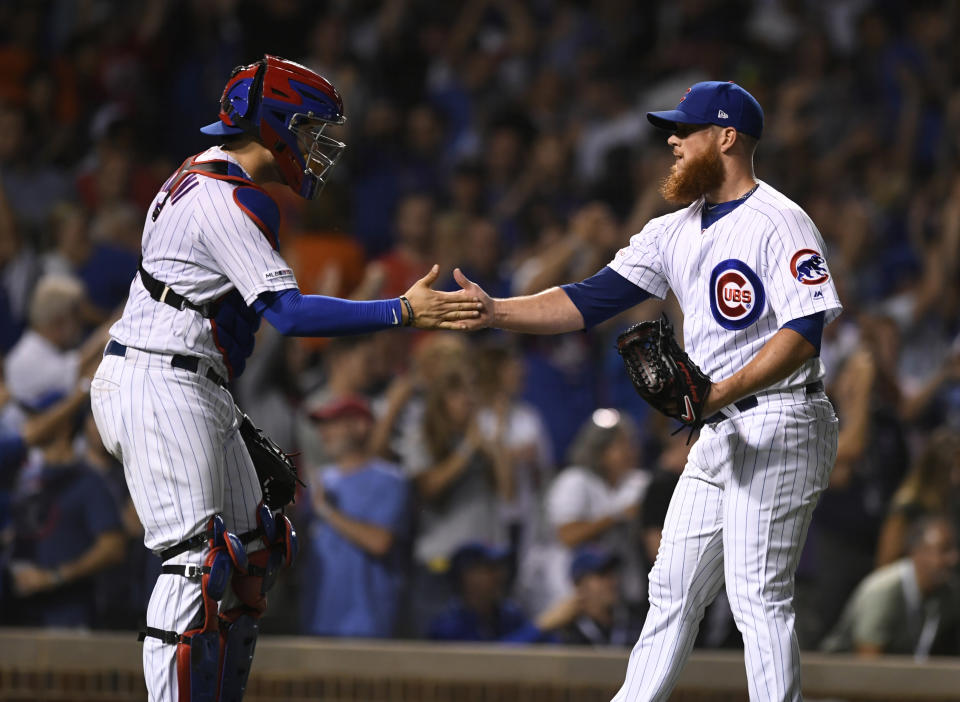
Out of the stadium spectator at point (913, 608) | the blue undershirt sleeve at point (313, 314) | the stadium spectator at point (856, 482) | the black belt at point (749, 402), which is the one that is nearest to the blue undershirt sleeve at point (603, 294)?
the black belt at point (749, 402)

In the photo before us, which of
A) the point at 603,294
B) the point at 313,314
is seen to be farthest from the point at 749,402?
the point at 313,314

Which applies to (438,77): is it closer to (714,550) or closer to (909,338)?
(909,338)

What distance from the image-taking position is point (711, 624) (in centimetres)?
566

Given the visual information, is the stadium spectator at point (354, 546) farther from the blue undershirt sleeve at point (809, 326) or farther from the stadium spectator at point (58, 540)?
the blue undershirt sleeve at point (809, 326)

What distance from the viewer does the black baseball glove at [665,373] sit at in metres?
3.47

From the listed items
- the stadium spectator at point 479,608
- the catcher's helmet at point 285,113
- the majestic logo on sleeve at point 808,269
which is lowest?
the stadium spectator at point 479,608

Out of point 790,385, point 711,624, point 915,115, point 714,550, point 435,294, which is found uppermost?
point 915,115

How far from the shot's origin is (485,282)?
23.7 ft

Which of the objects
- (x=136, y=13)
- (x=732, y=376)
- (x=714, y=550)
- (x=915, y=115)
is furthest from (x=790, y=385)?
(x=136, y=13)

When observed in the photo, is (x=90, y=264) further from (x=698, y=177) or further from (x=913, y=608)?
(x=913, y=608)

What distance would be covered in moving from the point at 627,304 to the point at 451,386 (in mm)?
2084

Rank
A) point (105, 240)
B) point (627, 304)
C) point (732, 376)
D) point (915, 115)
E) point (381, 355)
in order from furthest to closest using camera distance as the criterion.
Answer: point (915, 115), point (105, 240), point (381, 355), point (627, 304), point (732, 376)

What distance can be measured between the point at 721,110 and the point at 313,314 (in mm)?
1286

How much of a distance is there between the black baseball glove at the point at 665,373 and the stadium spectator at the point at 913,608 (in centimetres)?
250
